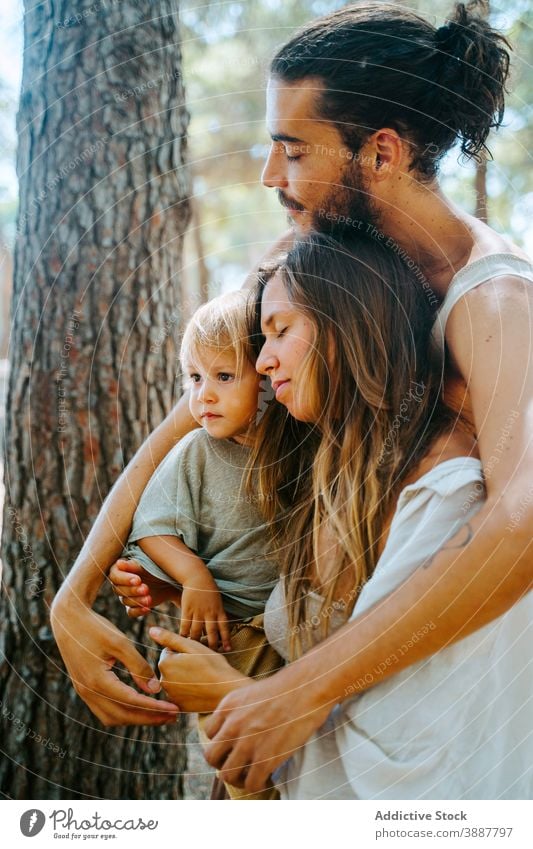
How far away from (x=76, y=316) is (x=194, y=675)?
0.51 metres

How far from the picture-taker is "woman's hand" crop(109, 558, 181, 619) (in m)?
1.05

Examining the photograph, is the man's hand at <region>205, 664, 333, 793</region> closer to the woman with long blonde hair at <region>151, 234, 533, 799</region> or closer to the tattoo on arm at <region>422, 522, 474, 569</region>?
the woman with long blonde hair at <region>151, 234, 533, 799</region>

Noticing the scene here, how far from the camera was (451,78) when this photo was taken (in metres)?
1.00

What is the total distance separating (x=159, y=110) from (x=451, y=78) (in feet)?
1.39

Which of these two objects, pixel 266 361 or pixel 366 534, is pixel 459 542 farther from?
pixel 266 361

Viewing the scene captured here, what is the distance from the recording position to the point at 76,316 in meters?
1.19

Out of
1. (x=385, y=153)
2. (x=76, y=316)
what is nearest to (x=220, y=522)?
(x=76, y=316)

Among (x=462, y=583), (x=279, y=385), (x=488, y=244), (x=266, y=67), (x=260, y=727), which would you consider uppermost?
(x=266, y=67)

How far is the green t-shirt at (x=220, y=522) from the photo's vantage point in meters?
1.03

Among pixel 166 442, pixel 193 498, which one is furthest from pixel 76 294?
pixel 193 498

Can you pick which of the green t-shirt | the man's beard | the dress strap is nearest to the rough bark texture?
the green t-shirt

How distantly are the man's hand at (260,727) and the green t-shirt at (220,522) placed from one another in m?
0.11
